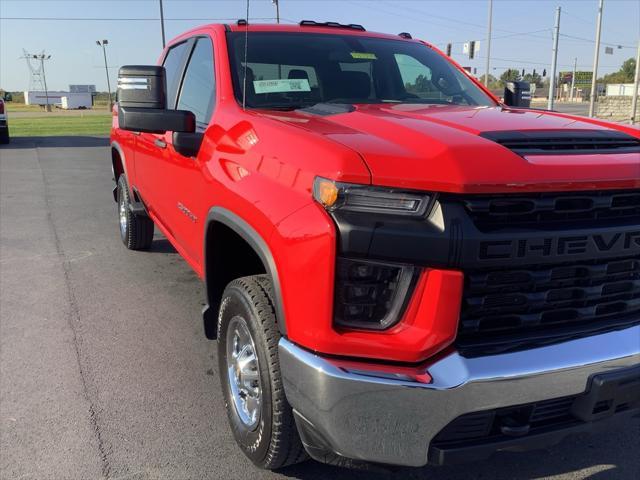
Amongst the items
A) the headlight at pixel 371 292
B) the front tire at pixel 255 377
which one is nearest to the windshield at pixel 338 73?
the front tire at pixel 255 377

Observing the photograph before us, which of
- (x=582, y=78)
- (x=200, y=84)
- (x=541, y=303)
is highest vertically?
(x=582, y=78)

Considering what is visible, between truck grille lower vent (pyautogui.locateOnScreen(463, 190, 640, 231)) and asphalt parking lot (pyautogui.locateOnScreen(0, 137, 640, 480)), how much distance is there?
0.83m

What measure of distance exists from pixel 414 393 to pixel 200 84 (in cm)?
251

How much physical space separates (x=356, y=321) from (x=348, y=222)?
1.09ft

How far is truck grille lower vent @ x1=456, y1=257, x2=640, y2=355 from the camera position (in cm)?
190

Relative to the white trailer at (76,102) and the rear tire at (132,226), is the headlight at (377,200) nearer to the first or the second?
the rear tire at (132,226)

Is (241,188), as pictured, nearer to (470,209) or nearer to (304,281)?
(304,281)

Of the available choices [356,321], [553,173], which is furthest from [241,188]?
[553,173]

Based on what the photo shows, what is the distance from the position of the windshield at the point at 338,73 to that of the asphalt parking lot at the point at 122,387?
171 cm

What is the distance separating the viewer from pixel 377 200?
186cm

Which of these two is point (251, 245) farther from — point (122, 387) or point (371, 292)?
point (122, 387)

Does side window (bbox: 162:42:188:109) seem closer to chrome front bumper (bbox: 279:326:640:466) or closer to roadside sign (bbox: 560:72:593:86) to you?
chrome front bumper (bbox: 279:326:640:466)

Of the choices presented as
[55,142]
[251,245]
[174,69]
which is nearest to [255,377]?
[251,245]

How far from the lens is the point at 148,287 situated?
5062mm
